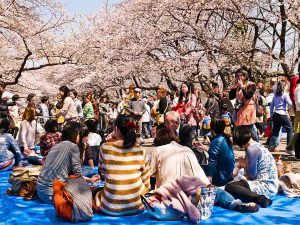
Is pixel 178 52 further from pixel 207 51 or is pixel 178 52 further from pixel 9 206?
pixel 9 206

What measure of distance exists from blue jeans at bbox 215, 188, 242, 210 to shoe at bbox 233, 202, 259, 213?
0.06 metres

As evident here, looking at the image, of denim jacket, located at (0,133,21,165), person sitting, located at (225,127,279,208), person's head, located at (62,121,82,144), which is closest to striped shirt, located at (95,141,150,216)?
person's head, located at (62,121,82,144)

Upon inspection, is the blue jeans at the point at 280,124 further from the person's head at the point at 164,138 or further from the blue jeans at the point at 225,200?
the person's head at the point at 164,138

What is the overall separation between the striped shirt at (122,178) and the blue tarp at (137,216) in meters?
0.13

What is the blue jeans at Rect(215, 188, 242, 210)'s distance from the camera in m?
4.73

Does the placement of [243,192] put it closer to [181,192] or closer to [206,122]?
[181,192]

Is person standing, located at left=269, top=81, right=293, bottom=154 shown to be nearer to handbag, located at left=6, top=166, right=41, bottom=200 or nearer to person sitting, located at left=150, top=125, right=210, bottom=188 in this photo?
person sitting, located at left=150, top=125, right=210, bottom=188

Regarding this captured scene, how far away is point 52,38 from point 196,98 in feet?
34.9

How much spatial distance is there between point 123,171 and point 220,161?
1542 mm

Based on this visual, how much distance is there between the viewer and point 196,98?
9.34 meters

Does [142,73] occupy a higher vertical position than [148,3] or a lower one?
lower

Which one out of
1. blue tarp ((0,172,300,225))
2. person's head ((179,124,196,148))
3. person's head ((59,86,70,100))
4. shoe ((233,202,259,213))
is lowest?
blue tarp ((0,172,300,225))

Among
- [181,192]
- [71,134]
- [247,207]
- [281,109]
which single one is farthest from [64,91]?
[247,207]

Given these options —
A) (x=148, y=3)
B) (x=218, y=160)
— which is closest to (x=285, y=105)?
(x=218, y=160)
